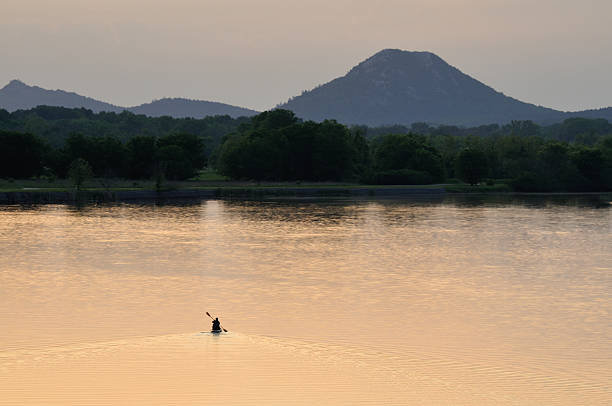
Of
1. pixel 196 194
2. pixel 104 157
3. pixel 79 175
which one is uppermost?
pixel 104 157

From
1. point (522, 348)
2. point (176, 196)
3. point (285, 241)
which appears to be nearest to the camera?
point (522, 348)

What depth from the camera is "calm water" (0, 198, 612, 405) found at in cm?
2111

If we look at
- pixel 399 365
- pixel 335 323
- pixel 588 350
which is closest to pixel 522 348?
pixel 588 350

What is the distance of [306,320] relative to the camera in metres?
30.5

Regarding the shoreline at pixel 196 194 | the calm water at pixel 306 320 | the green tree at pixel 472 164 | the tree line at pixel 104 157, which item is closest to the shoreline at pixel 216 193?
the shoreline at pixel 196 194

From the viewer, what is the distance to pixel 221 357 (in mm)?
24172

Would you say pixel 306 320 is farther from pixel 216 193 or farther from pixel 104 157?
pixel 104 157

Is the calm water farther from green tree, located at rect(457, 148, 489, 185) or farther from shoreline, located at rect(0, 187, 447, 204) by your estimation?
green tree, located at rect(457, 148, 489, 185)

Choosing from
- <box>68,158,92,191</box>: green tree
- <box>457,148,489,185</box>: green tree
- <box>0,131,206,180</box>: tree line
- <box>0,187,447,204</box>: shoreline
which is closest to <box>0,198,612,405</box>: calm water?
<box>0,187,447,204</box>: shoreline

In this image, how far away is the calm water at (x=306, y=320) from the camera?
21.1 meters

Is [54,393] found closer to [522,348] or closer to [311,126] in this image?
[522,348]

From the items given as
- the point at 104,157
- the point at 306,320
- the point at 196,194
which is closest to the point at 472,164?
the point at 196,194

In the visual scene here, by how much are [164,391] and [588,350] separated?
567 inches

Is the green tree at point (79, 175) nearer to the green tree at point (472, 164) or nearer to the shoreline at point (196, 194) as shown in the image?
the shoreline at point (196, 194)
